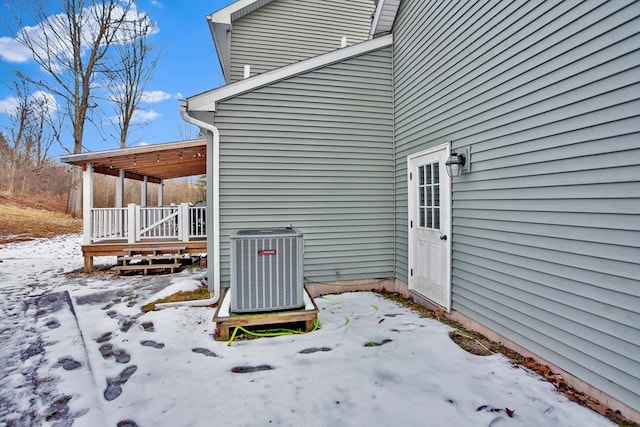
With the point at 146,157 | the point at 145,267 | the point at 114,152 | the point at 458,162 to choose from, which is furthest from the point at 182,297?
the point at 458,162

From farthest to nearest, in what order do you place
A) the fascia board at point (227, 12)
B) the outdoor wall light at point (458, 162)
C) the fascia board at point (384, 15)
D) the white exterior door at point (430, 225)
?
the fascia board at point (227, 12)
the fascia board at point (384, 15)
the white exterior door at point (430, 225)
the outdoor wall light at point (458, 162)

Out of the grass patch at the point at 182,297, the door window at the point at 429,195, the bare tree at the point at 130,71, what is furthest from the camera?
the bare tree at the point at 130,71

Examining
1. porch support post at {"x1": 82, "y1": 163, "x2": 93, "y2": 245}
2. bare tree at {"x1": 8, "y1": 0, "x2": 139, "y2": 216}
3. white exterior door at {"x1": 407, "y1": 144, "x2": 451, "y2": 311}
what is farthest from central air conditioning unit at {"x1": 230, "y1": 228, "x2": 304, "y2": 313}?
bare tree at {"x1": 8, "y1": 0, "x2": 139, "y2": 216}

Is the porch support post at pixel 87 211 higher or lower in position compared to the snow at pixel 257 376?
higher

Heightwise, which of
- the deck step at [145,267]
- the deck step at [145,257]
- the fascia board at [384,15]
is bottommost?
the deck step at [145,267]

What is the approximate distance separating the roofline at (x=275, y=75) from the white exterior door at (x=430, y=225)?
1975 mm

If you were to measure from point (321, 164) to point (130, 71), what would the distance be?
15.6m

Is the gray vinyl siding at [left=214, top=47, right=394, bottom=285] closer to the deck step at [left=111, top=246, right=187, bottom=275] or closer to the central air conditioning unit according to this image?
the central air conditioning unit

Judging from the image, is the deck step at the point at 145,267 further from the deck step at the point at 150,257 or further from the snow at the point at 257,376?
the snow at the point at 257,376

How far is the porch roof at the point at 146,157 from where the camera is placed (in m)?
6.26

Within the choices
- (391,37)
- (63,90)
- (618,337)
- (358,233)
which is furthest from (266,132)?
(63,90)

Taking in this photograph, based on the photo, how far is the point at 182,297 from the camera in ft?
15.3

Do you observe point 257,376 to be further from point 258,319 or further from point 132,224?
point 132,224

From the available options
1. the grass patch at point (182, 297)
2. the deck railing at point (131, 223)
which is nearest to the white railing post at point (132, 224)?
the deck railing at point (131, 223)
